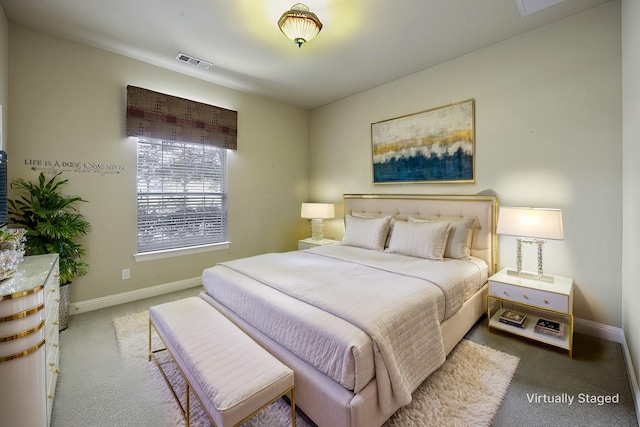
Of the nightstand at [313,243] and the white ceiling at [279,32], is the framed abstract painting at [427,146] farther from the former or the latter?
the nightstand at [313,243]

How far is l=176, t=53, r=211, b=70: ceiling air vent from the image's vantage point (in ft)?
10.1

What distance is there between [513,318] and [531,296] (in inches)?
12.0

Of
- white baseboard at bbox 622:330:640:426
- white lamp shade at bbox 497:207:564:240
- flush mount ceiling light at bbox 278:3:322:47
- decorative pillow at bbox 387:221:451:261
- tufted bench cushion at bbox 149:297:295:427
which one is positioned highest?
flush mount ceiling light at bbox 278:3:322:47

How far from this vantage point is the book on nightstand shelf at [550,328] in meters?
2.23

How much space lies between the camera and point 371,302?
1.71 meters

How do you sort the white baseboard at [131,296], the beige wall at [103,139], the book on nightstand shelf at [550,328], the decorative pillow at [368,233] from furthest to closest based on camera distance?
the decorative pillow at [368,233], the white baseboard at [131,296], the beige wall at [103,139], the book on nightstand shelf at [550,328]

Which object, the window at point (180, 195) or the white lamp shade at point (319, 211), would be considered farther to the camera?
the white lamp shade at point (319, 211)

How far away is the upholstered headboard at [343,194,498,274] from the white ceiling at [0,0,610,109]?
1.60 m

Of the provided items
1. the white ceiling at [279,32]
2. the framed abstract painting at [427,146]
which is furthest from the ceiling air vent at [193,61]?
the framed abstract painting at [427,146]

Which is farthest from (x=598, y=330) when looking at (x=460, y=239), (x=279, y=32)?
(x=279, y=32)

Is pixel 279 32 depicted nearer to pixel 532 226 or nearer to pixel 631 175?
pixel 532 226

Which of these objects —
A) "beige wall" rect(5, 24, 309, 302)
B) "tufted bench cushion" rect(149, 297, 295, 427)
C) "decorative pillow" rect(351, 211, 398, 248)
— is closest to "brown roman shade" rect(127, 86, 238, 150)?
"beige wall" rect(5, 24, 309, 302)

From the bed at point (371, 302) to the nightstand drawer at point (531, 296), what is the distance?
6.9 inches

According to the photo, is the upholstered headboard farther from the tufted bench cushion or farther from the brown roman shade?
the tufted bench cushion
